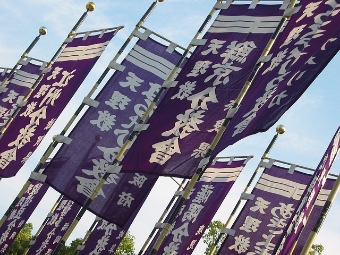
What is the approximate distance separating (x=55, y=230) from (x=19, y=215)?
170cm

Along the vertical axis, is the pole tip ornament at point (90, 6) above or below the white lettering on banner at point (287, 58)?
above

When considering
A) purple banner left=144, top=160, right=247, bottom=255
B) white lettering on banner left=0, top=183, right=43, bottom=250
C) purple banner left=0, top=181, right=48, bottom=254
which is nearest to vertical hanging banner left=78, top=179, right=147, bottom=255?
purple banner left=144, top=160, right=247, bottom=255

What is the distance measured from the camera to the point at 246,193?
18016 mm

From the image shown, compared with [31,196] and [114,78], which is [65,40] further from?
[31,196]

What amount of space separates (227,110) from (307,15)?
220cm

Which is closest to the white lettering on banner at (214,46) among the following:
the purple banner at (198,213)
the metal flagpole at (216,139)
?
the metal flagpole at (216,139)

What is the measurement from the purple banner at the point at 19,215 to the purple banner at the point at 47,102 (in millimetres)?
4989

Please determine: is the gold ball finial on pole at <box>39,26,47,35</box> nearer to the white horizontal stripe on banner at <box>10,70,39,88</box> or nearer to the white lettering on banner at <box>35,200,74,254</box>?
the white horizontal stripe on banner at <box>10,70,39,88</box>

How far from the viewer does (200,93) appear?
1148 centimetres

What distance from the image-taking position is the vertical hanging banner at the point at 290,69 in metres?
9.66

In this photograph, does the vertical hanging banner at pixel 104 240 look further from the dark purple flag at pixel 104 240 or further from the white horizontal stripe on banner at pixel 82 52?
the white horizontal stripe on banner at pixel 82 52

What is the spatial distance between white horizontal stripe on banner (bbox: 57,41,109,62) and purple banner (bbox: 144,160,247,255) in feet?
16.1

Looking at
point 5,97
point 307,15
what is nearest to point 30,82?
point 5,97

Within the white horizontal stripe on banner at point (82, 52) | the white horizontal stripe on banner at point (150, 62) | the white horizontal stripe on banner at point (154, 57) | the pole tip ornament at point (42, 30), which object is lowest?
the white horizontal stripe on banner at point (82, 52)
